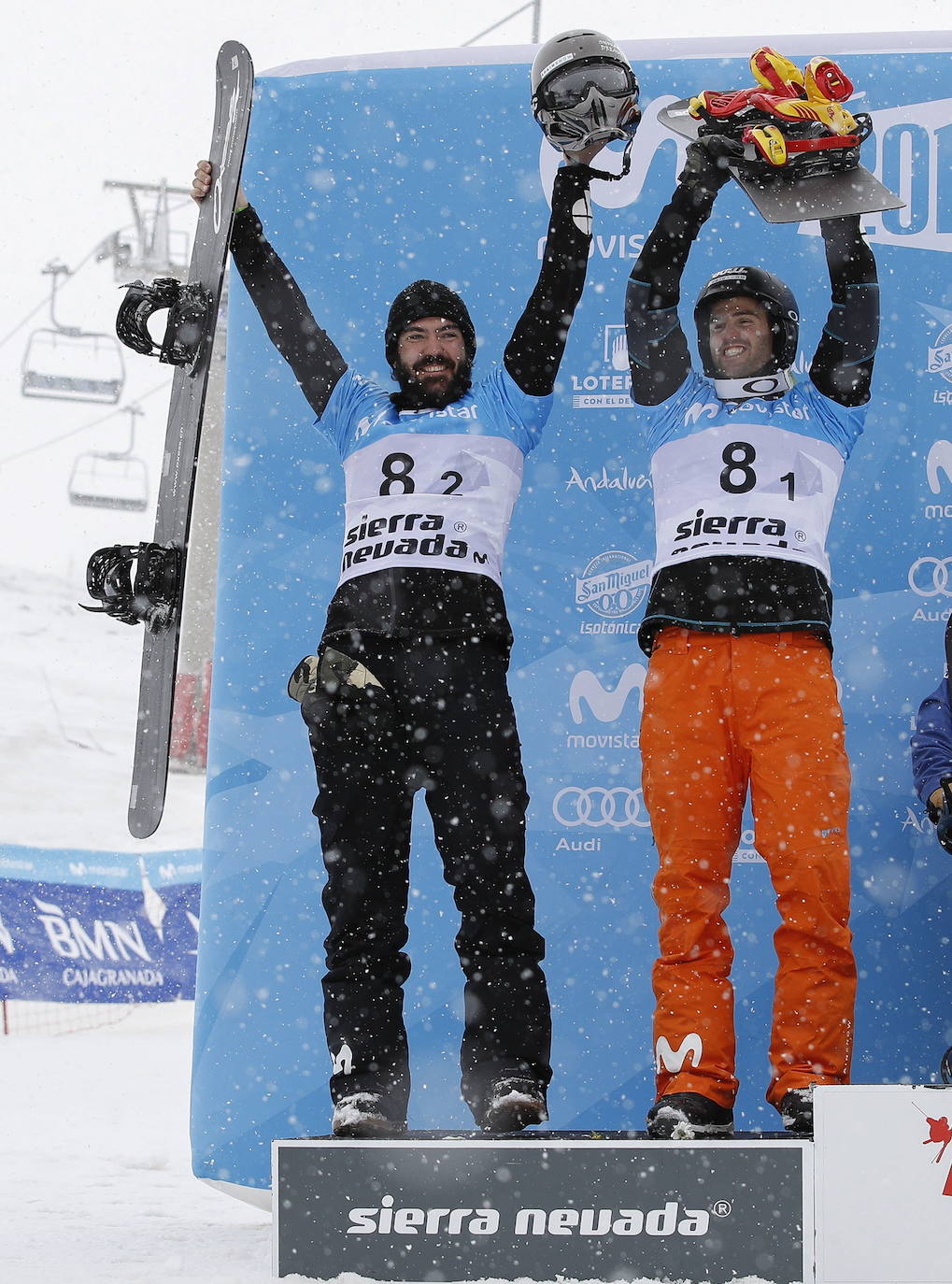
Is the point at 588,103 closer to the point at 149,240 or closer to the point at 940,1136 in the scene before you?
the point at 940,1136

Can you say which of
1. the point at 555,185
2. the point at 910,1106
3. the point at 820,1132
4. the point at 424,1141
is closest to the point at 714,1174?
the point at 820,1132

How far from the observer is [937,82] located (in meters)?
3.53

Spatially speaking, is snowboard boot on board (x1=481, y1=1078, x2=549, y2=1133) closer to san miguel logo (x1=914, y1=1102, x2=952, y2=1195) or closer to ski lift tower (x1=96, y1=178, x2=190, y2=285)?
san miguel logo (x1=914, y1=1102, x2=952, y2=1195)

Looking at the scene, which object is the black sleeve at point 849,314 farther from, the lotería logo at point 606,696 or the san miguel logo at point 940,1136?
the san miguel logo at point 940,1136

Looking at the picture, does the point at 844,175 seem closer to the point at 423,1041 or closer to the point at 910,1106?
the point at 910,1106

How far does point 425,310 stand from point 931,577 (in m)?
1.51

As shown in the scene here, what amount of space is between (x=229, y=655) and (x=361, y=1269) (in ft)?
6.28

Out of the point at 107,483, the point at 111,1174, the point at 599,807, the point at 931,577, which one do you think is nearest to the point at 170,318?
the point at 599,807

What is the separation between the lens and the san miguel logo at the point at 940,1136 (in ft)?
6.30

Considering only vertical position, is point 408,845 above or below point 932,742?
below

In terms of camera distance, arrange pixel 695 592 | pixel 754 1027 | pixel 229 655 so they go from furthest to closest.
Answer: pixel 229 655 < pixel 754 1027 < pixel 695 592

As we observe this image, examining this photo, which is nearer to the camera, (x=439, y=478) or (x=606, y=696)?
(x=439, y=478)

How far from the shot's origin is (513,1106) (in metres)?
2.37

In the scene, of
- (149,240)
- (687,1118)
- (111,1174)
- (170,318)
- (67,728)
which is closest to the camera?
(687,1118)
